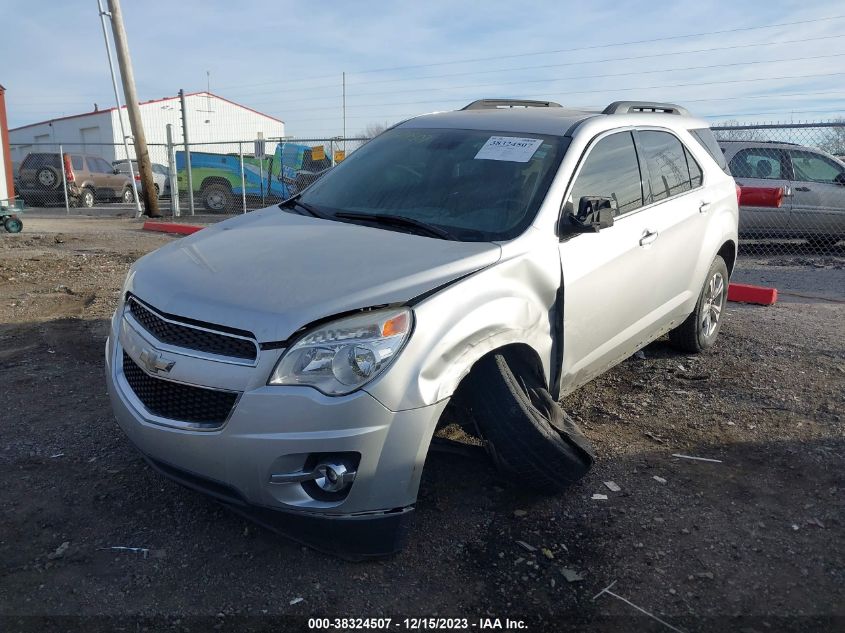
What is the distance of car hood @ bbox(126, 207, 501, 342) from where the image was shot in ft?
8.94

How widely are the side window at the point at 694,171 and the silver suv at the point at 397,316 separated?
47 cm

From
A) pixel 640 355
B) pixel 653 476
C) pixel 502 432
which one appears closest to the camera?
pixel 502 432

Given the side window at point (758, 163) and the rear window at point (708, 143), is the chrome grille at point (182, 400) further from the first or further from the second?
the side window at point (758, 163)

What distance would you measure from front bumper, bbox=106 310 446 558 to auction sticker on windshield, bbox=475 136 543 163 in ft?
5.55

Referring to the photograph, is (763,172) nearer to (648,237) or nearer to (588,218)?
(648,237)

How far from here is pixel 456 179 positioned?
392cm

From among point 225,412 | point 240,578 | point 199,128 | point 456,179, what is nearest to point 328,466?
point 225,412

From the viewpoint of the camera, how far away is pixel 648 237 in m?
4.30

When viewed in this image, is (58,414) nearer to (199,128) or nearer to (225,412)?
(225,412)

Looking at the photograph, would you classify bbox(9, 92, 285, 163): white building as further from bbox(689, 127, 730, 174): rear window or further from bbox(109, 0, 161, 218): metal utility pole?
bbox(689, 127, 730, 174): rear window

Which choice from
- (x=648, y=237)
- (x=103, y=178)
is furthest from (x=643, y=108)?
(x=103, y=178)

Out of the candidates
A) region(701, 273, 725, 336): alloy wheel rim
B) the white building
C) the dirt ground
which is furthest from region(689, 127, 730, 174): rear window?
the white building

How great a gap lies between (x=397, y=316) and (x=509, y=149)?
5.34ft

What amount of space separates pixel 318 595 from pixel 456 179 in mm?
2193
